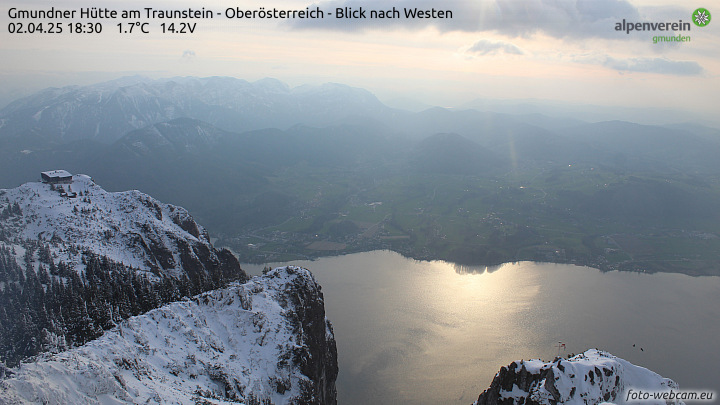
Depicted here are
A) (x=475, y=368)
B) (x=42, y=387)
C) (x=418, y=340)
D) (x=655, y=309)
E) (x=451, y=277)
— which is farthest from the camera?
(x=451, y=277)

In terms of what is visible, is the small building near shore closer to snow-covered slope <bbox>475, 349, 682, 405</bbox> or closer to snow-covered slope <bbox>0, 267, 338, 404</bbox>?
snow-covered slope <bbox>0, 267, 338, 404</bbox>

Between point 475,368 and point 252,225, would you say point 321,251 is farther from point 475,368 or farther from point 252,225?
point 475,368

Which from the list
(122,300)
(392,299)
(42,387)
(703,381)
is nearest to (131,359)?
(42,387)

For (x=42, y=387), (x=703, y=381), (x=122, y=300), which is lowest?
(x=703, y=381)

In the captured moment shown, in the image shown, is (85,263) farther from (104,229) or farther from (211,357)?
(211,357)

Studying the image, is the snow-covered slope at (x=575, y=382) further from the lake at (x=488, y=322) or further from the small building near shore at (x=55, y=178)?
the small building near shore at (x=55, y=178)

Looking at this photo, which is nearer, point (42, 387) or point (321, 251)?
point (42, 387)

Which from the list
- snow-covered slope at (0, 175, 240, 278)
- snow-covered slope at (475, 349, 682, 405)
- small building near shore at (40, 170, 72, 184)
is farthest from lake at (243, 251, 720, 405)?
small building near shore at (40, 170, 72, 184)

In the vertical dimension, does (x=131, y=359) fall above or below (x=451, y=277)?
above
